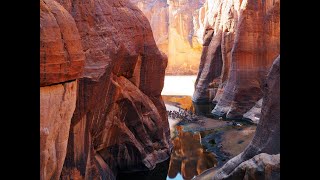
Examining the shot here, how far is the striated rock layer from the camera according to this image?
11.0 meters

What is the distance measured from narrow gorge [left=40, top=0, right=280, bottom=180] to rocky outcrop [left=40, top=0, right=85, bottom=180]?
0.02 meters

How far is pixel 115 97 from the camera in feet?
43.0

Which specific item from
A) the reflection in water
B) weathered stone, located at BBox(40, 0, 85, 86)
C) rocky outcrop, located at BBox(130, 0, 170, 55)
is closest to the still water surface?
the reflection in water

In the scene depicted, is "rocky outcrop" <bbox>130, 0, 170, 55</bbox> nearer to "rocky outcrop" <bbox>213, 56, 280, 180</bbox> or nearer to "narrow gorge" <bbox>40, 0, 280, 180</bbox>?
"narrow gorge" <bbox>40, 0, 280, 180</bbox>

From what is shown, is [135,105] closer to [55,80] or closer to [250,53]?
[55,80]

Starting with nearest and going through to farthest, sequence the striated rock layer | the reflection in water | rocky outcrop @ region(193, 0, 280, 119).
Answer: the striated rock layer → the reflection in water → rocky outcrop @ region(193, 0, 280, 119)

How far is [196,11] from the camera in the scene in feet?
209

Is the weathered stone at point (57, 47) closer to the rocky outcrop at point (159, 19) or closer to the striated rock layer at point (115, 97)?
the striated rock layer at point (115, 97)

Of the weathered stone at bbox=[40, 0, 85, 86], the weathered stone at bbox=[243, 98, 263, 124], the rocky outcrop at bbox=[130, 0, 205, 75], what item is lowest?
the weathered stone at bbox=[243, 98, 263, 124]

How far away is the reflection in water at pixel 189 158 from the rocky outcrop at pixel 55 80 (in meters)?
8.47
